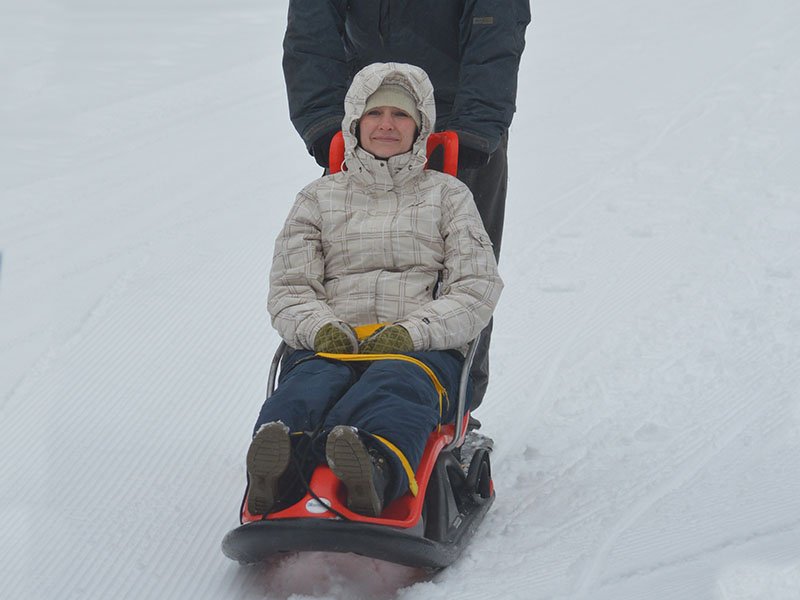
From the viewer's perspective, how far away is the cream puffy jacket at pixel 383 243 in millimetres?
3305

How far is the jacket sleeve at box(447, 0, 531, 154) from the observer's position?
3520 millimetres

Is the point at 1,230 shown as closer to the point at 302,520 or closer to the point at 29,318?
the point at 29,318

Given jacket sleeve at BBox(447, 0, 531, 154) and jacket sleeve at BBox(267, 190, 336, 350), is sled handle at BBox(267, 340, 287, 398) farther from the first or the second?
jacket sleeve at BBox(447, 0, 531, 154)

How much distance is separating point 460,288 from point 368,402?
0.52m

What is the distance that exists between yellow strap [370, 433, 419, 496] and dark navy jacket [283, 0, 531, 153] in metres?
1.11

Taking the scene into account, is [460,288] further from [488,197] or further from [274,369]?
[488,197]

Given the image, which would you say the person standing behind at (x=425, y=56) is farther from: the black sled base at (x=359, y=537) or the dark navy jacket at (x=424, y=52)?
the black sled base at (x=359, y=537)

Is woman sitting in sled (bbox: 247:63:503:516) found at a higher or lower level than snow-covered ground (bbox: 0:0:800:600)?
higher

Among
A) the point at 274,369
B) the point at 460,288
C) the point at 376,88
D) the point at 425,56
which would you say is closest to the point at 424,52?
the point at 425,56

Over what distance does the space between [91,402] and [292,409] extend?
5.76 feet

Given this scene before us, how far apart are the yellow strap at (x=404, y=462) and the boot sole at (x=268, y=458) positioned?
228mm

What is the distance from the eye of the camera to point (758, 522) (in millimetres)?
3180

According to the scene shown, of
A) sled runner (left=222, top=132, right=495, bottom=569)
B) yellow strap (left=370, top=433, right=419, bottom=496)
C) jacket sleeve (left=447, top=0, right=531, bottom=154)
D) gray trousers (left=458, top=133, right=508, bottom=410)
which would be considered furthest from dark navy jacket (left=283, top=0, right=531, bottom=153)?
yellow strap (left=370, top=433, right=419, bottom=496)

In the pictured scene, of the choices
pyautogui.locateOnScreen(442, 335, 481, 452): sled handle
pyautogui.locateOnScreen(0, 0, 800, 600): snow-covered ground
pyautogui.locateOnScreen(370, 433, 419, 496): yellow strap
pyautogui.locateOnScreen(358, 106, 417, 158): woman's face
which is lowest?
pyautogui.locateOnScreen(0, 0, 800, 600): snow-covered ground
